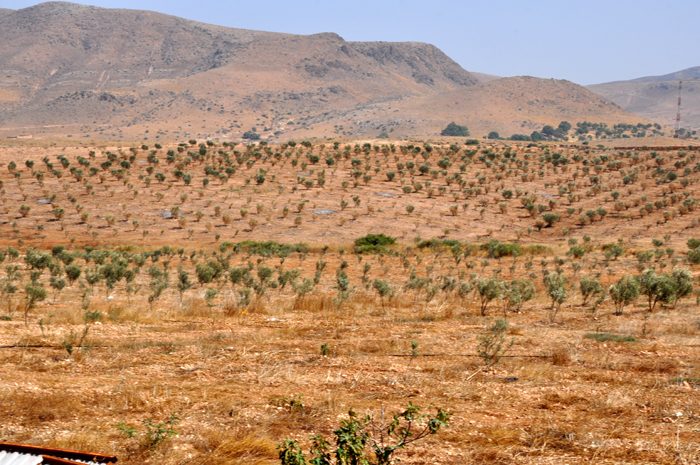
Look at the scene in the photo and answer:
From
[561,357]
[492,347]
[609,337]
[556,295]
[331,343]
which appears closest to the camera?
[561,357]

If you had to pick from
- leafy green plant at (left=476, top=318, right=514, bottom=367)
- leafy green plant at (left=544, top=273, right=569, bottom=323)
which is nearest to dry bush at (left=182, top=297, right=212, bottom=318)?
leafy green plant at (left=476, top=318, right=514, bottom=367)

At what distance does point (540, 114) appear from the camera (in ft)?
517

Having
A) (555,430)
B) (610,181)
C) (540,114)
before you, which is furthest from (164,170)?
(540,114)

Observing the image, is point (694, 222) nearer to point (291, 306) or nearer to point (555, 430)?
point (291, 306)

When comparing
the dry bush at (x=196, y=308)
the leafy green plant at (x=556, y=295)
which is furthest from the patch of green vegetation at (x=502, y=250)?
the dry bush at (x=196, y=308)

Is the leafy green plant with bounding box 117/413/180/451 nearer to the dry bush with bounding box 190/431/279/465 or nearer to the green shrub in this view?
the dry bush with bounding box 190/431/279/465

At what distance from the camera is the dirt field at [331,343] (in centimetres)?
636

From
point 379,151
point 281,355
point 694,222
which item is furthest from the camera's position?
point 379,151

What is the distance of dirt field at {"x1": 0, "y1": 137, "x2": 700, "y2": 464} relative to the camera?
6359mm

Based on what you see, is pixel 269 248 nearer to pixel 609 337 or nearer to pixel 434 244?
pixel 434 244

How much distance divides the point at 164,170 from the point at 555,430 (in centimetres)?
4726

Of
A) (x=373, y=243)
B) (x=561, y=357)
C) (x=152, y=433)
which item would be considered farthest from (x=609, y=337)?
(x=373, y=243)

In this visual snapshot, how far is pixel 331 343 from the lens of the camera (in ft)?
35.2

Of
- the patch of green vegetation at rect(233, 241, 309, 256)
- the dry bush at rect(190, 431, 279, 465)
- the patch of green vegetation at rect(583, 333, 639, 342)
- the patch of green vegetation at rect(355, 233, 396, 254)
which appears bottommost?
the patch of green vegetation at rect(233, 241, 309, 256)
